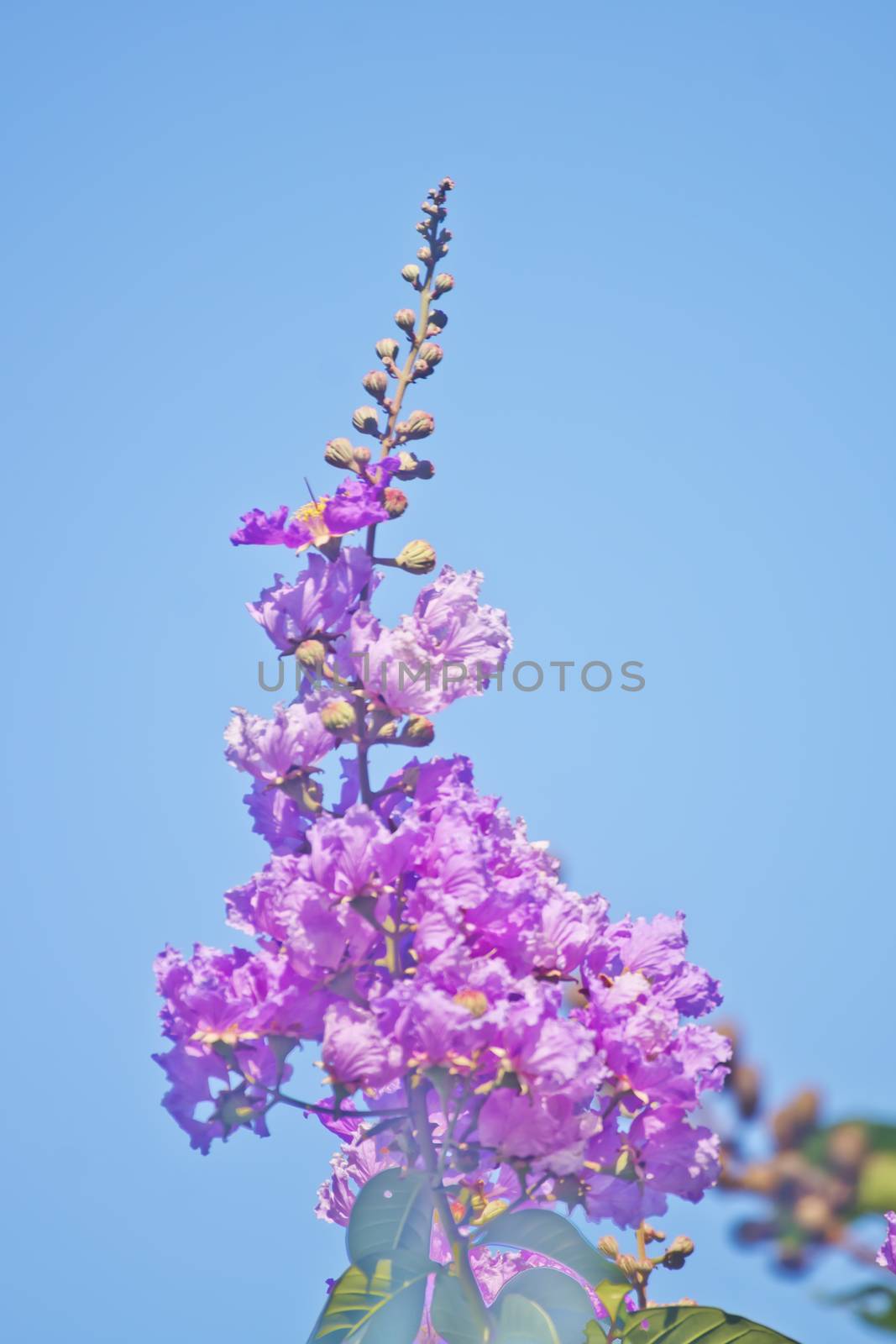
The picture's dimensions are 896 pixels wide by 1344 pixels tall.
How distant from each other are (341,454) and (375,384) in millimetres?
266

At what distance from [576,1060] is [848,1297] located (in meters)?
1.53

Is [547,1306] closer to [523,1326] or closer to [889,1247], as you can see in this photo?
[523,1326]

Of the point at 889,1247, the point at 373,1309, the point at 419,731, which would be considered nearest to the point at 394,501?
the point at 419,731

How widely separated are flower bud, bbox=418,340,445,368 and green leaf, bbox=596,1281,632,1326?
2.10 metres

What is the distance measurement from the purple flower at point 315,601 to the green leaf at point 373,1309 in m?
1.27

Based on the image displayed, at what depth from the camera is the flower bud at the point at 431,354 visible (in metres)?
3.20

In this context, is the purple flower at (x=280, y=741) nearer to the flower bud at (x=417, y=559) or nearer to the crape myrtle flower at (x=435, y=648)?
the crape myrtle flower at (x=435, y=648)

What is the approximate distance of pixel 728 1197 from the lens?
2.75 feet

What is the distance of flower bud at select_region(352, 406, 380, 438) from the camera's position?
3068mm

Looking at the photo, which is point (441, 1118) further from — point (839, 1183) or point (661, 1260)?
point (839, 1183)

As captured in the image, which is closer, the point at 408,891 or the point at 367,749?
the point at 408,891

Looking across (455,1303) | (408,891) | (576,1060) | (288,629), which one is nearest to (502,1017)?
(576,1060)

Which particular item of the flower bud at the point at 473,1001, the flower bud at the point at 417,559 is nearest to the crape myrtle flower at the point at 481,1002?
the flower bud at the point at 473,1001

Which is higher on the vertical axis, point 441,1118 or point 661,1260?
point 441,1118
